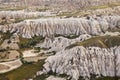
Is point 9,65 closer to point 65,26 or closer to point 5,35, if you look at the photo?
point 5,35

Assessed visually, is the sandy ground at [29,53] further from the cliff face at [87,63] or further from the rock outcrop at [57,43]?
the cliff face at [87,63]

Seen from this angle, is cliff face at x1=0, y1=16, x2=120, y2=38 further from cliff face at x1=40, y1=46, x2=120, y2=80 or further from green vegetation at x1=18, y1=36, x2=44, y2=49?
cliff face at x1=40, y1=46, x2=120, y2=80

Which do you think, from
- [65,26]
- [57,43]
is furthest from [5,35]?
[57,43]

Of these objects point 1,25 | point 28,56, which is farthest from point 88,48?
point 1,25

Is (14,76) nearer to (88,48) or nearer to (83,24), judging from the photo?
(88,48)

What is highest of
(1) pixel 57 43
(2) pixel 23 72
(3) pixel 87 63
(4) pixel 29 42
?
(3) pixel 87 63

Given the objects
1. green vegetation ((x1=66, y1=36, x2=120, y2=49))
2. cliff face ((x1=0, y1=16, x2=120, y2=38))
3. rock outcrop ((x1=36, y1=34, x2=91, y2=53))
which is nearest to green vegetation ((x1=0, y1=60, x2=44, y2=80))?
green vegetation ((x1=66, y1=36, x2=120, y2=49))
